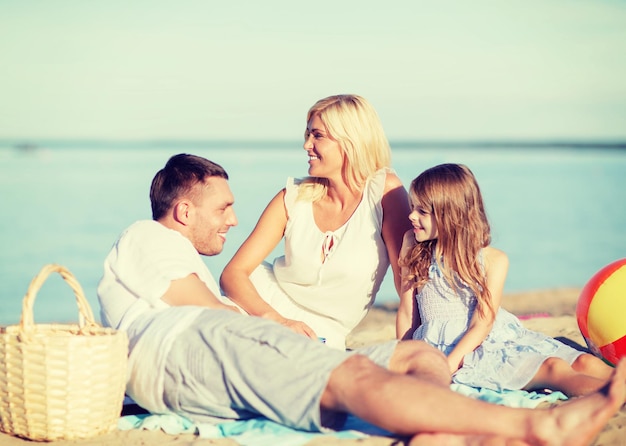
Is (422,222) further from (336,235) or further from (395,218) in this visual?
(336,235)

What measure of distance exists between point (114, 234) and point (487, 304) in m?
10.4

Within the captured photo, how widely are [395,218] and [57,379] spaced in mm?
2475

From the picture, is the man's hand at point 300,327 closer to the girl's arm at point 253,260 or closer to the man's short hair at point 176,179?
the girl's arm at point 253,260

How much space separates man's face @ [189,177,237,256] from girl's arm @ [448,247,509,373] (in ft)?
4.94

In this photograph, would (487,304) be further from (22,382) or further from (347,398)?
(22,382)

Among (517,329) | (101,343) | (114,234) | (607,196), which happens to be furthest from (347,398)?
(607,196)

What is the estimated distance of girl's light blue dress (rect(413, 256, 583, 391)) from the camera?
182 inches

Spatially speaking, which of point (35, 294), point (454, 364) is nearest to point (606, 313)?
point (454, 364)

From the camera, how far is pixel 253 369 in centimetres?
368

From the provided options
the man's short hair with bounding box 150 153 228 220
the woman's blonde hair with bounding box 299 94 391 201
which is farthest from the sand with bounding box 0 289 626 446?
the woman's blonde hair with bounding box 299 94 391 201

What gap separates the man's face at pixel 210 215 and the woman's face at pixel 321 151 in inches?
36.5

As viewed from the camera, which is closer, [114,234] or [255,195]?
[114,234]

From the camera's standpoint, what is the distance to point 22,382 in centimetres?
374

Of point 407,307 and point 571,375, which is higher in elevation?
point 407,307
